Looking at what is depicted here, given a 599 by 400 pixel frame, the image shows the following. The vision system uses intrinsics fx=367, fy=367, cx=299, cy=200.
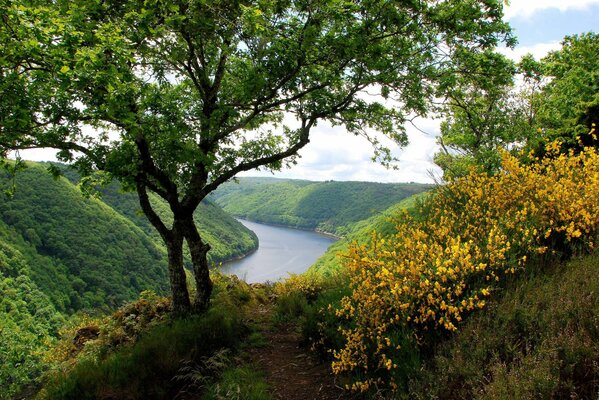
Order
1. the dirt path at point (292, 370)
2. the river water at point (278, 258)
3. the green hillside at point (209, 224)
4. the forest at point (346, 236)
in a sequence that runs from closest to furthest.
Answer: the forest at point (346, 236) → the dirt path at point (292, 370) → the river water at point (278, 258) → the green hillside at point (209, 224)

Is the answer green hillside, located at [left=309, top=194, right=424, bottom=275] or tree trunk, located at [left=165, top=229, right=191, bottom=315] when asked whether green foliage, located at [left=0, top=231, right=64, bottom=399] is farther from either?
tree trunk, located at [left=165, top=229, right=191, bottom=315]

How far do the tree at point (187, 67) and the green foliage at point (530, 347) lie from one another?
14.8 ft

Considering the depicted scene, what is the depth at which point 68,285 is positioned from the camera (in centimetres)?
7638

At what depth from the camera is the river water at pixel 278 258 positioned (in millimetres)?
110125

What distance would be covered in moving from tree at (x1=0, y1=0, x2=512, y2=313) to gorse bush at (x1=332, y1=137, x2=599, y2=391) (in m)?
3.21

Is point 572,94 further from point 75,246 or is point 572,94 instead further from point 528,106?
point 75,246

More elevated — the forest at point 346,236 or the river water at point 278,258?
the forest at point 346,236

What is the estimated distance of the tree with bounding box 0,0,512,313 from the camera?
4.79 meters

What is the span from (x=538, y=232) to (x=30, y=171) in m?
120

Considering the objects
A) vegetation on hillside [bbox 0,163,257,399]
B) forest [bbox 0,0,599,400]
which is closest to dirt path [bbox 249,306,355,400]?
forest [bbox 0,0,599,400]

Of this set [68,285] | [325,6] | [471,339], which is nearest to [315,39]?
[325,6]

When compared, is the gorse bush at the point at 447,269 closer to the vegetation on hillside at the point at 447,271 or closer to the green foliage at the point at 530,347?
the vegetation on hillside at the point at 447,271

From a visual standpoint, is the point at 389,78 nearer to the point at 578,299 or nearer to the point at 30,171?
the point at 578,299

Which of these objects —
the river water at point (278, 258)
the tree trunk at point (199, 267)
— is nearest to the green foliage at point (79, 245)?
the river water at point (278, 258)
